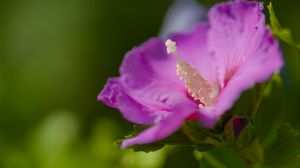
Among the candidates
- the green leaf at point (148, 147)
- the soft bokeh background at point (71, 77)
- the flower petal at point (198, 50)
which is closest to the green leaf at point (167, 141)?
the green leaf at point (148, 147)

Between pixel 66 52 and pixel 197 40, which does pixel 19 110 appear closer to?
pixel 66 52

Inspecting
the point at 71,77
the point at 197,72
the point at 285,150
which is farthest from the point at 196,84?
Answer: the point at 71,77

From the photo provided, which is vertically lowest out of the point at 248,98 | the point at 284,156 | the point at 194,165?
the point at 194,165

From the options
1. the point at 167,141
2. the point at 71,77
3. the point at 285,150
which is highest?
the point at 167,141

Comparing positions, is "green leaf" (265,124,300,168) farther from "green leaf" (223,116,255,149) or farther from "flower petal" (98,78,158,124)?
"flower petal" (98,78,158,124)

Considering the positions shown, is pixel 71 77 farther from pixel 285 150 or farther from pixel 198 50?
pixel 285 150

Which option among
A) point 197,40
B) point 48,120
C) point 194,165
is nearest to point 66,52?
point 48,120
